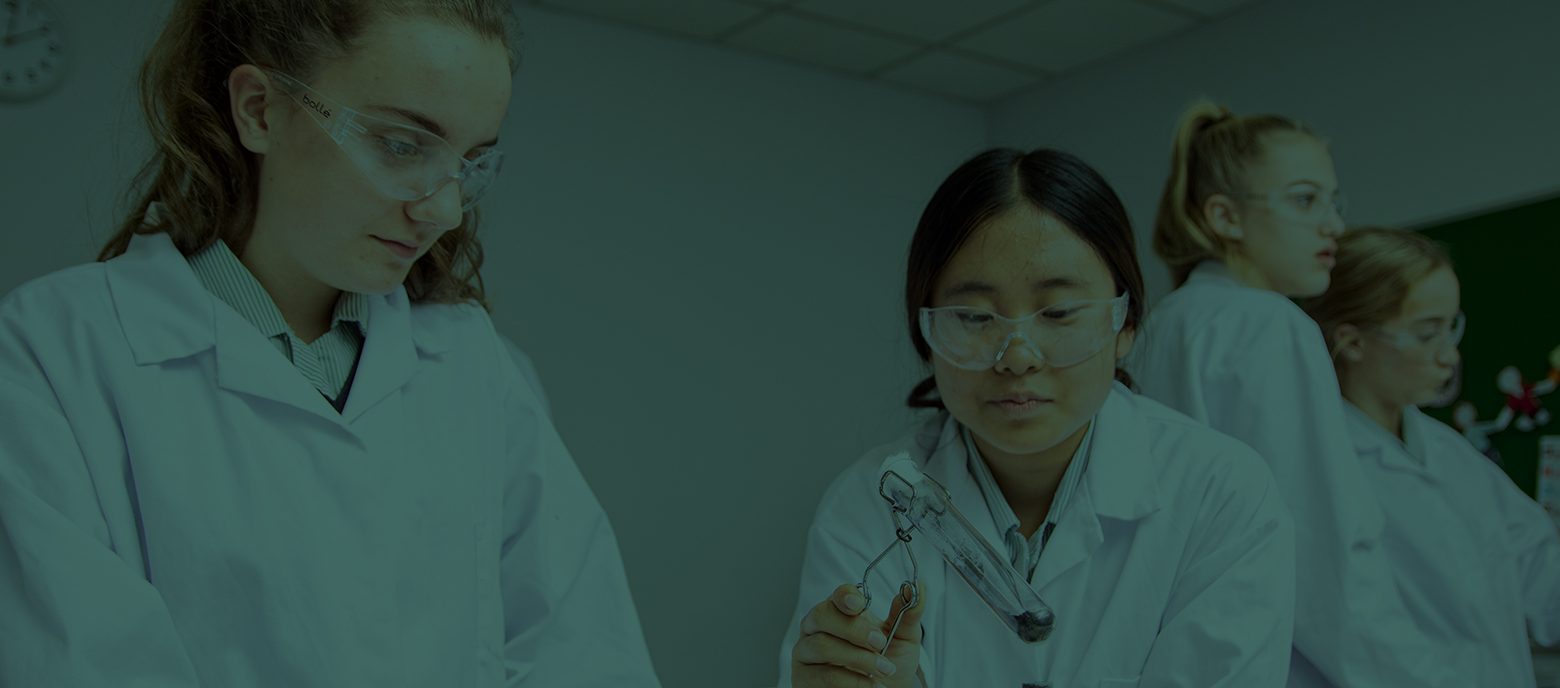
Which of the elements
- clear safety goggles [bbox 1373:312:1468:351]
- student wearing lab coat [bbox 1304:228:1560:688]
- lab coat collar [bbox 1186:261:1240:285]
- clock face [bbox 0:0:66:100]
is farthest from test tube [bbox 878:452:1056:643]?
clock face [bbox 0:0:66:100]

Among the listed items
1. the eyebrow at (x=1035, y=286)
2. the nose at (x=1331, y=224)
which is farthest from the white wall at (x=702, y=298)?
the eyebrow at (x=1035, y=286)

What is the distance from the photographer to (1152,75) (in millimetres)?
4707

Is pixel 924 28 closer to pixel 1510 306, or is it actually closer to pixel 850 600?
pixel 1510 306

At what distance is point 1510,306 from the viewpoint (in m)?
3.60

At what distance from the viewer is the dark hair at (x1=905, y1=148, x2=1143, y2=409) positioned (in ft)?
4.72

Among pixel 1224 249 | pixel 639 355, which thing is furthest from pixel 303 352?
pixel 639 355

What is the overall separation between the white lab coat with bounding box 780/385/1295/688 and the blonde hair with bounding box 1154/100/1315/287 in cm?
84

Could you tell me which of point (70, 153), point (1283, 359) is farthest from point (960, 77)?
point (1283, 359)

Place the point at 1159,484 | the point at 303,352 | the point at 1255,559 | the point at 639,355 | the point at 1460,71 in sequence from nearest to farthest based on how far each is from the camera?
the point at 303,352
the point at 1255,559
the point at 1159,484
the point at 1460,71
the point at 639,355

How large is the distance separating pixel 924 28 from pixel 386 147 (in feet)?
11.8

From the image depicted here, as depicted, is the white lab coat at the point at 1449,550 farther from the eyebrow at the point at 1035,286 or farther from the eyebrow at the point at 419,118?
the eyebrow at the point at 419,118

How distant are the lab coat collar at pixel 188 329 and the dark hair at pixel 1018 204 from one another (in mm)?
672

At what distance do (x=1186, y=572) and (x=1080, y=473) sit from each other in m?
0.17

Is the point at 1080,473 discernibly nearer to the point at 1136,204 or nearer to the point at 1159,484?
the point at 1159,484
